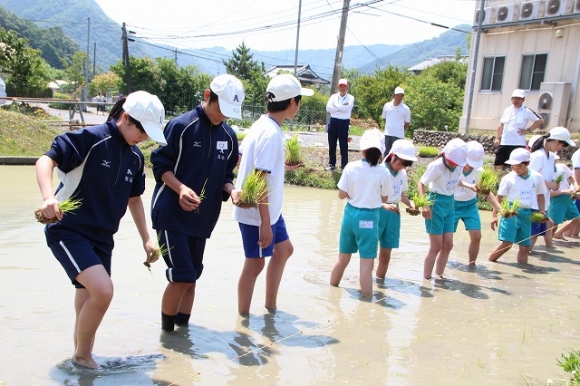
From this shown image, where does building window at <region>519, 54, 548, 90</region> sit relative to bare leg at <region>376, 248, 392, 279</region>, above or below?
above

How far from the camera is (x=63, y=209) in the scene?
11.6 feet

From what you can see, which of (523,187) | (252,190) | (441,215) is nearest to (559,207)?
(523,187)

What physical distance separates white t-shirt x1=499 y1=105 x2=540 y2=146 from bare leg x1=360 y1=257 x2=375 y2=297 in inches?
279

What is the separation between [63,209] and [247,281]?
1924mm

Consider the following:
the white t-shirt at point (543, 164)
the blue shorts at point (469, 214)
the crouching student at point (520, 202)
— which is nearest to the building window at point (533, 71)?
the white t-shirt at point (543, 164)

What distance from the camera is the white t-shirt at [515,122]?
459 inches

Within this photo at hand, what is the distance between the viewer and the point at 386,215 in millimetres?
6473

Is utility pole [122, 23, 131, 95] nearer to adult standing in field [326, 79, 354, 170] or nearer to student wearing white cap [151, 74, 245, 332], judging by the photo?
adult standing in field [326, 79, 354, 170]

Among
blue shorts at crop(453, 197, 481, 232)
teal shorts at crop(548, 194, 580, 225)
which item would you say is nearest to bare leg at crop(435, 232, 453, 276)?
blue shorts at crop(453, 197, 481, 232)

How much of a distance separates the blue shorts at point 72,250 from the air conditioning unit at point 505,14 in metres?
20.9

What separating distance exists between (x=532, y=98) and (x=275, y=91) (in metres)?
18.2

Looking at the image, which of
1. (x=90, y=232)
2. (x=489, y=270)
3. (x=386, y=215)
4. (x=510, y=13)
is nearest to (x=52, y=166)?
(x=90, y=232)

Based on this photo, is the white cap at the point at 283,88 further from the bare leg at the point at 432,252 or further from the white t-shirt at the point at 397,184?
the bare leg at the point at 432,252

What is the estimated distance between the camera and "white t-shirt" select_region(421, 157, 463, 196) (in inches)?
275
